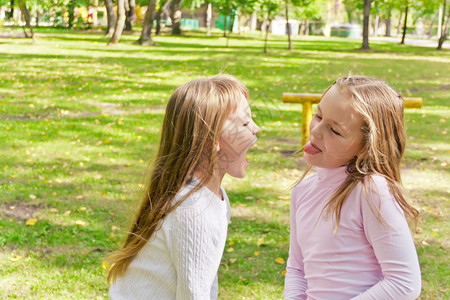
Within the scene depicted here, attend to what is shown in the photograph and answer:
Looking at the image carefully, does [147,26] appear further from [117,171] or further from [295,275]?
[295,275]

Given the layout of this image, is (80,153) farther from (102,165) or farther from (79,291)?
(79,291)

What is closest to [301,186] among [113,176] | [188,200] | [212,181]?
[212,181]

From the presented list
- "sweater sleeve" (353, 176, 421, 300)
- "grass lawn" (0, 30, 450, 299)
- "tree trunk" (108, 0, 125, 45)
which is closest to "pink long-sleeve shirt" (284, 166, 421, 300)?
"sweater sleeve" (353, 176, 421, 300)

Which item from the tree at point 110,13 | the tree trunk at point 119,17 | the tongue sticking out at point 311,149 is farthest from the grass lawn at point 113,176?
the tree at point 110,13

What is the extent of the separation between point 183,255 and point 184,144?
380mm

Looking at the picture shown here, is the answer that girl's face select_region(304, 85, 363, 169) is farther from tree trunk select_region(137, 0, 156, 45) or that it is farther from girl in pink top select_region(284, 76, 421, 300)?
tree trunk select_region(137, 0, 156, 45)

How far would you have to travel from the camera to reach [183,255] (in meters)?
1.88

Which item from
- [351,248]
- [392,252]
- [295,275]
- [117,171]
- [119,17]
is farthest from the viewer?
[119,17]

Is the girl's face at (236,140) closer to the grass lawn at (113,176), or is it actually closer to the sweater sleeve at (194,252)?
the sweater sleeve at (194,252)

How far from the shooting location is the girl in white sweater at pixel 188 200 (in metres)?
1.90

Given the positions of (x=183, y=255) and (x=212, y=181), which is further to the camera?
(x=212, y=181)

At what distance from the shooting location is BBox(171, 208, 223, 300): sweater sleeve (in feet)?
6.15

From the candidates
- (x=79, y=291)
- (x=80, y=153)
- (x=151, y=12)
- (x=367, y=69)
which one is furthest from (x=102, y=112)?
(x=151, y=12)

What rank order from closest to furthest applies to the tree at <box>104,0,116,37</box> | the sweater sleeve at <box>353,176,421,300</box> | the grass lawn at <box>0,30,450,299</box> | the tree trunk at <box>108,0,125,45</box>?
the sweater sleeve at <box>353,176,421,300</box>
the grass lawn at <box>0,30,450,299</box>
the tree trunk at <box>108,0,125,45</box>
the tree at <box>104,0,116,37</box>
